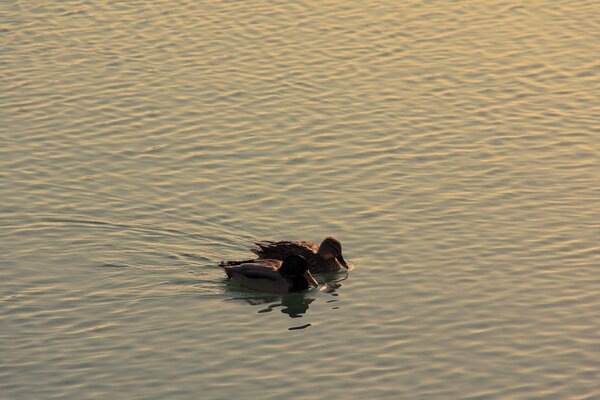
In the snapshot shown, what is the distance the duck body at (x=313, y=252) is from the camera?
84.3ft

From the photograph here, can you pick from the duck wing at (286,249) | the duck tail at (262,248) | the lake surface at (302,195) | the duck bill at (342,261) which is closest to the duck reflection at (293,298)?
the lake surface at (302,195)

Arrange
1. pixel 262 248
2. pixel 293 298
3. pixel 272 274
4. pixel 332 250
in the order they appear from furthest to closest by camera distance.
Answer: pixel 262 248 < pixel 272 274 < pixel 332 250 < pixel 293 298

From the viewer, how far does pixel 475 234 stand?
27016 millimetres

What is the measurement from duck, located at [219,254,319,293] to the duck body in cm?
19

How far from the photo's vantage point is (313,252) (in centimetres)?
2592

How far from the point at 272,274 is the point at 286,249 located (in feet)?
1.83

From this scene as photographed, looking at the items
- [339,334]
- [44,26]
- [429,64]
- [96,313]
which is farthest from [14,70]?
[339,334]

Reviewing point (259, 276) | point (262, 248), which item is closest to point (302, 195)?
point (262, 248)

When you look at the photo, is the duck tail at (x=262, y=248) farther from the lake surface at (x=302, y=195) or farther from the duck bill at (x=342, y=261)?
the duck bill at (x=342, y=261)

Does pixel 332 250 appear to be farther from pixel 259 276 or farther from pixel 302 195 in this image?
pixel 302 195

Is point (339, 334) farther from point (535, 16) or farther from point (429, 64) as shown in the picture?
point (535, 16)

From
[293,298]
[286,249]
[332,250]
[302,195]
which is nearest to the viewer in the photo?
[293,298]

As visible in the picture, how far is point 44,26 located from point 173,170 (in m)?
10.7

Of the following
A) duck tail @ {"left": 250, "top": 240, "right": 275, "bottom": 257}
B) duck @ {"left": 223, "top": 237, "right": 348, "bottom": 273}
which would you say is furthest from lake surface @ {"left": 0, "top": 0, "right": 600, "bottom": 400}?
duck tail @ {"left": 250, "top": 240, "right": 275, "bottom": 257}
